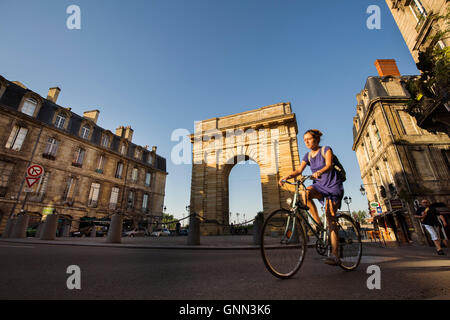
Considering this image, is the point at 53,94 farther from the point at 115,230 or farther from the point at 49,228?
the point at 115,230

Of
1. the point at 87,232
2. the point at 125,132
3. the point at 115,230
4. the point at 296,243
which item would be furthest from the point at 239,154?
the point at 125,132

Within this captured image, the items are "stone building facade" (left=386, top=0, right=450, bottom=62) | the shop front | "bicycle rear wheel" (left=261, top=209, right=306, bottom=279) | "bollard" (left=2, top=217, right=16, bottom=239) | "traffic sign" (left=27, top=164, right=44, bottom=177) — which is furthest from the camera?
the shop front

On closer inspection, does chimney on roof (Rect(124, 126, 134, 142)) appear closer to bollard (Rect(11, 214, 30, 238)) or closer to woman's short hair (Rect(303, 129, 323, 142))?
bollard (Rect(11, 214, 30, 238))

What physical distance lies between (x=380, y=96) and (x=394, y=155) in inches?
211

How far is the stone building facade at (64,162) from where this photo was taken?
56.1ft

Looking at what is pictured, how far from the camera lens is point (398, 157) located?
46.4 ft

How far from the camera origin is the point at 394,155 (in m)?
14.5

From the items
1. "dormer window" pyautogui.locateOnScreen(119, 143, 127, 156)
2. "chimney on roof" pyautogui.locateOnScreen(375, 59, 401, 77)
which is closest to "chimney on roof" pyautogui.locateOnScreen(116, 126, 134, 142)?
"dormer window" pyautogui.locateOnScreen(119, 143, 127, 156)

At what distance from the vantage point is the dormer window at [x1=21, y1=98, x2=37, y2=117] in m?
18.8

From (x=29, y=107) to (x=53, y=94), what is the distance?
13.8 ft

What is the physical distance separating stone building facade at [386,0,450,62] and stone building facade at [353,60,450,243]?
17.2 feet
